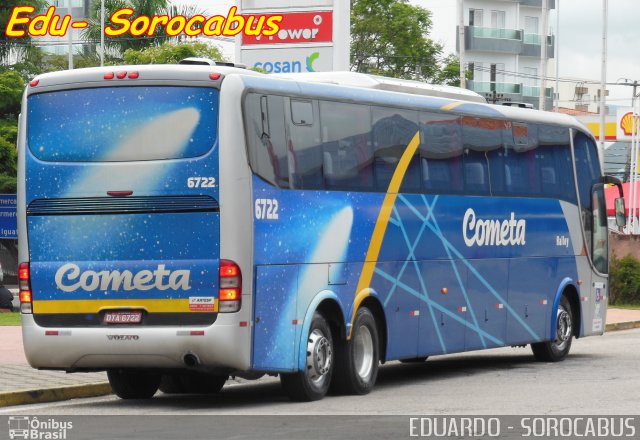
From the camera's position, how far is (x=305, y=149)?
1597cm

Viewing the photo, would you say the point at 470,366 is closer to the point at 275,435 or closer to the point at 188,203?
the point at 188,203

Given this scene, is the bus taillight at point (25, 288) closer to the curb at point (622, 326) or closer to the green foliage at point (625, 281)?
the curb at point (622, 326)

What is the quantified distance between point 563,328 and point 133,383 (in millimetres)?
8150

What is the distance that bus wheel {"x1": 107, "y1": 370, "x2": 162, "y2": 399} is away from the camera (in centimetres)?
1645

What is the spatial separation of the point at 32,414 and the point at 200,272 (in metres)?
2.09

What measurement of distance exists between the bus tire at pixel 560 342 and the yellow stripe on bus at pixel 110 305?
8.71 metres

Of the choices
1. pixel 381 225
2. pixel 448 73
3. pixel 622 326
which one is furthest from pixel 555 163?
pixel 448 73

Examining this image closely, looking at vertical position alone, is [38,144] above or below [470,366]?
above

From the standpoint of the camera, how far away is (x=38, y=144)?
15.6 metres

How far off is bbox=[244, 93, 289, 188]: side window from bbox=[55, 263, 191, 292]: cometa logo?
52.1 inches

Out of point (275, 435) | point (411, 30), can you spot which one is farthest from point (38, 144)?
point (411, 30)

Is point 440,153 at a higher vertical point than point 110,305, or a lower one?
higher

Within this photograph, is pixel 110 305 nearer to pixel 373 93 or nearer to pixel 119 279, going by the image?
pixel 119 279

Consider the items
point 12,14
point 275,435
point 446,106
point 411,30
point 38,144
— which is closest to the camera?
point 275,435
